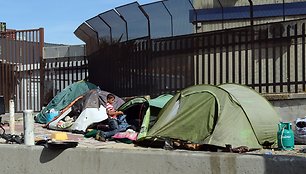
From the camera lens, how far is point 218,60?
500 inches

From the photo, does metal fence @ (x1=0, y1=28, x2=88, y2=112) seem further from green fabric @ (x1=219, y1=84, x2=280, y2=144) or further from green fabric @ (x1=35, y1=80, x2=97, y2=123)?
green fabric @ (x1=219, y1=84, x2=280, y2=144)

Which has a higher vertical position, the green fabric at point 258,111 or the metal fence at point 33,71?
the metal fence at point 33,71

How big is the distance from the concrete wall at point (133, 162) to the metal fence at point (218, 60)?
5943 mm

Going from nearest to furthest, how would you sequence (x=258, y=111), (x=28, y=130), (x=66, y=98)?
(x=28, y=130) → (x=258, y=111) → (x=66, y=98)

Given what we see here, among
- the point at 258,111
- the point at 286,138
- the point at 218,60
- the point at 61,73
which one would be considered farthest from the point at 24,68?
the point at 286,138

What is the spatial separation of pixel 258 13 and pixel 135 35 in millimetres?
4063

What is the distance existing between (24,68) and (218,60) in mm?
9171

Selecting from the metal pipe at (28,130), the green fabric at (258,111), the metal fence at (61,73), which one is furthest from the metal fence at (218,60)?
the metal pipe at (28,130)

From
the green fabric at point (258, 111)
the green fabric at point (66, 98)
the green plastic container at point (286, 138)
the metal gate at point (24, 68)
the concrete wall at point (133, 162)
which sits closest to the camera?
the concrete wall at point (133, 162)

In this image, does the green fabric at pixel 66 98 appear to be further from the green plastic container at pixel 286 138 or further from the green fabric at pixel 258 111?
the green plastic container at pixel 286 138

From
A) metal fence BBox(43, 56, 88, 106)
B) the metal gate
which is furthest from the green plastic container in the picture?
the metal gate

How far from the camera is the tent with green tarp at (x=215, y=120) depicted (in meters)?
9.00

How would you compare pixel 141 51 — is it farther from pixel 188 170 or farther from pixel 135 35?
pixel 188 170

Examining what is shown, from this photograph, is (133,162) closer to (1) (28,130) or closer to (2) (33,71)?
(1) (28,130)
